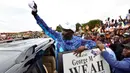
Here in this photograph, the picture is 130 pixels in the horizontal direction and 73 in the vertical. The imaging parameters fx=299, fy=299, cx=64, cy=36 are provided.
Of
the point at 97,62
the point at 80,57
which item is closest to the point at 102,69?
the point at 97,62

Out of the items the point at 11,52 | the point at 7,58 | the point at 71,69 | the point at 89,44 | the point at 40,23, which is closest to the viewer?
the point at 7,58

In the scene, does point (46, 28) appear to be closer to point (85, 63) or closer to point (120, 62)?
point (85, 63)

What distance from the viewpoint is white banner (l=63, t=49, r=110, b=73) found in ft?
12.6

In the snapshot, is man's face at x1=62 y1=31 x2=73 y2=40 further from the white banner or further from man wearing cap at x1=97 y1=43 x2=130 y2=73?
man wearing cap at x1=97 y1=43 x2=130 y2=73

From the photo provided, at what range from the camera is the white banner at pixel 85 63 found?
3836 millimetres

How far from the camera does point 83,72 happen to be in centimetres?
394

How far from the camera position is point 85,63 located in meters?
4.04

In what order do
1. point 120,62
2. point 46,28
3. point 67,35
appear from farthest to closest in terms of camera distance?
point 46,28 < point 67,35 < point 120,62

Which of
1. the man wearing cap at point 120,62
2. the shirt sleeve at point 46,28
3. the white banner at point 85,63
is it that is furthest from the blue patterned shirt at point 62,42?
the man wearing cap at point 120,62

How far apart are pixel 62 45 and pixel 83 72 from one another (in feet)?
3.91

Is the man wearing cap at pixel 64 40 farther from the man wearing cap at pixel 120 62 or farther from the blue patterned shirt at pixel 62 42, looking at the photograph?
the man wearing cap at pixel 120 62

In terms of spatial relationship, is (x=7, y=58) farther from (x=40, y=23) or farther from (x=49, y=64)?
(x=40, y=23)

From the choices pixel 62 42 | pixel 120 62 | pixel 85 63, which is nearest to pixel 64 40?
pixel 62 42

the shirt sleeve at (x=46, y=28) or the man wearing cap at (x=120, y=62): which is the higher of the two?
the shirt sleeve at (x=46, y=28)
